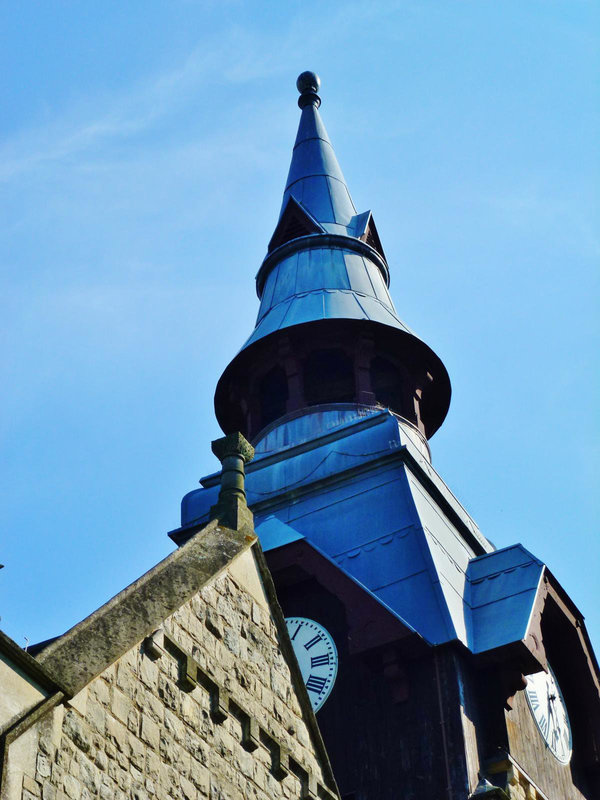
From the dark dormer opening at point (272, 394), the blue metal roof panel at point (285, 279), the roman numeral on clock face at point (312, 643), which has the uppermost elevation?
the blue metal roof panel at point (285, 279)

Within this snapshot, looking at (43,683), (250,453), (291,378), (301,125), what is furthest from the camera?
(301,125)

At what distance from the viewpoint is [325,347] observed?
24.3m

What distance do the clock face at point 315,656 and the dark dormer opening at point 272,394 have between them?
620cm

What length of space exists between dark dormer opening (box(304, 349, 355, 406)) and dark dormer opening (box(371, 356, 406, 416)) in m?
0.49

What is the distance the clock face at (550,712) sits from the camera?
18656 millimetres

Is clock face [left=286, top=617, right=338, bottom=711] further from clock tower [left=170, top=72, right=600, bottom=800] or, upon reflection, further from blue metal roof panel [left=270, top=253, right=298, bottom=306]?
blue metal roof panel [left=270, top=253, right=298, bottom=306]

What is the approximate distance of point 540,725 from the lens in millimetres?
18562

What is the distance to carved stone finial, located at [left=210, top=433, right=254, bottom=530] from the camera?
10.5 m

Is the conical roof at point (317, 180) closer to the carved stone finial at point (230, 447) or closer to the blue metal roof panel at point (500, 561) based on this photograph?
the blue metal roof panel at point (500, 561)

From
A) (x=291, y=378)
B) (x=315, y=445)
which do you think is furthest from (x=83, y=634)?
(x=291, y=378)

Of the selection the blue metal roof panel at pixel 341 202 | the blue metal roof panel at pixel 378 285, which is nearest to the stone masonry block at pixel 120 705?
the blue metal roof panel at pixel 378 285

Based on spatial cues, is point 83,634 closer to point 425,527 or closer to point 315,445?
point 425,527

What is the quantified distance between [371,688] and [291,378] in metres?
7.73

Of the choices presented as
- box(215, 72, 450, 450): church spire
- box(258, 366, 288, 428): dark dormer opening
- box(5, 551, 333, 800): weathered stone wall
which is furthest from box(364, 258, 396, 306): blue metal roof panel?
box(5, 551, 333, 800): weathered stone wall
